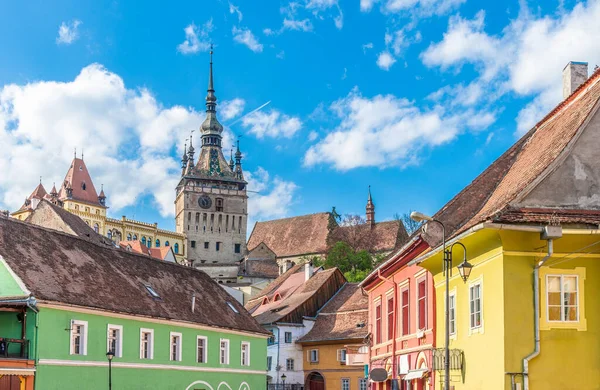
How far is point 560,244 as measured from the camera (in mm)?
17062

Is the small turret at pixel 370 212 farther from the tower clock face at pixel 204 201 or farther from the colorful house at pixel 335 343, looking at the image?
the colorful house at pixel 335 343

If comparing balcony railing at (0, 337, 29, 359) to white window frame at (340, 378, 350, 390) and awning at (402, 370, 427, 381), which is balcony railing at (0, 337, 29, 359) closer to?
awning at (402, 370, 427, 381)

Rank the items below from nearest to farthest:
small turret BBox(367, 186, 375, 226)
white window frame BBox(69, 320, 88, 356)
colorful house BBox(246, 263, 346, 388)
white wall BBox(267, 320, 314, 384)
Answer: white window frame BBox(69, 320, 88, 356), white wall BBox(267, 320, 314, 384), colorful house BBox(246, 263, 346, 388), small turret BBox(367, 186, 375, 226)

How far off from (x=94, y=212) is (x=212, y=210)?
19532mm

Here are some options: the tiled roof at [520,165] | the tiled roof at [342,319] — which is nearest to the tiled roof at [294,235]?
the tiled roof at [342,319]

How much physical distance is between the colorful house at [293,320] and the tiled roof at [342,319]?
2.64ft

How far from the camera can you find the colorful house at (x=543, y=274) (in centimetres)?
1659

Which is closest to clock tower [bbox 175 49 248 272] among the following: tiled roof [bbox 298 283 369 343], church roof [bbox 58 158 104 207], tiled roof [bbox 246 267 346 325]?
church roof [bbox 58 158 104 207]

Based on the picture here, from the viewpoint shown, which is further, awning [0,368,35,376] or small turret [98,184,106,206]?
small turret [98,184,106,206]

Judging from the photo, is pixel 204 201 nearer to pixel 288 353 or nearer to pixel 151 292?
pixel 288 353

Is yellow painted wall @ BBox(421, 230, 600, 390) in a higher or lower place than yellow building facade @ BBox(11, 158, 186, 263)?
lower

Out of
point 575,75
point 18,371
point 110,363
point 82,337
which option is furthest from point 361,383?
point 575,75

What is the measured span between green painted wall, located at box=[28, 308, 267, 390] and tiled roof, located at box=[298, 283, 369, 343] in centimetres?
1504

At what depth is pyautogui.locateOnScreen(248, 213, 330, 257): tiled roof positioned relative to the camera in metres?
135
